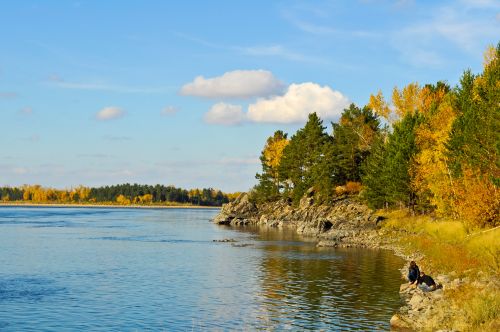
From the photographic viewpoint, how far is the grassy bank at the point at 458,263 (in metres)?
28.6

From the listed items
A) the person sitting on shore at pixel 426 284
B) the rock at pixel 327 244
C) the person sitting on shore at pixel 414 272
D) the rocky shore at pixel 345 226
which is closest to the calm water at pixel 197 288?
the rocky shore at pixel 345 226

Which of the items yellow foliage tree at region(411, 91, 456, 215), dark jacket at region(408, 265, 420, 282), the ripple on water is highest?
A: yellow foliage tree at region(411, 91, 456, 215)

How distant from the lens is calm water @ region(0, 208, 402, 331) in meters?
34.5

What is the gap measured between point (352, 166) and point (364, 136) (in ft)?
22.6

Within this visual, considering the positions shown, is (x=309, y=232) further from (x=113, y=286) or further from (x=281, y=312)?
(x=281, y=312)

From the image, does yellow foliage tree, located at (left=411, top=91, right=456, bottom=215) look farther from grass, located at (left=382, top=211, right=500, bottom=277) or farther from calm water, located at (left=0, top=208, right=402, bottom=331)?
calm water, located at (left=0, top=208, right=402, bottom=331)

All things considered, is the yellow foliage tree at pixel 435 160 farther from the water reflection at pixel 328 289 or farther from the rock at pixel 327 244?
the rock at pixel 327 244

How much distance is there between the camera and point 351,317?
35.1 meters

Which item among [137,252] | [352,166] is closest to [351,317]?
[137,252]

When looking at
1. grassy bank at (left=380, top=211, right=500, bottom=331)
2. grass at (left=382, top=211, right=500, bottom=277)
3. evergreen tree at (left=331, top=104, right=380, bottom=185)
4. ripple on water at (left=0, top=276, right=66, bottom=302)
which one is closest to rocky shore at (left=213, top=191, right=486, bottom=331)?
grassy bank at (left=380, top=211, right=500, bottom=331)

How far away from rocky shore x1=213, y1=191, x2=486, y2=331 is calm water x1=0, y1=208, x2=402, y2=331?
5.00ft

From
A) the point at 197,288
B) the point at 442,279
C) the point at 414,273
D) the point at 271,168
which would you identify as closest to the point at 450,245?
the point at 442,279

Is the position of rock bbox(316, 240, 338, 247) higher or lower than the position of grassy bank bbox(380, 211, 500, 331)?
lower

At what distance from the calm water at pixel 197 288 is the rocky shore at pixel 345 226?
5.00ft
